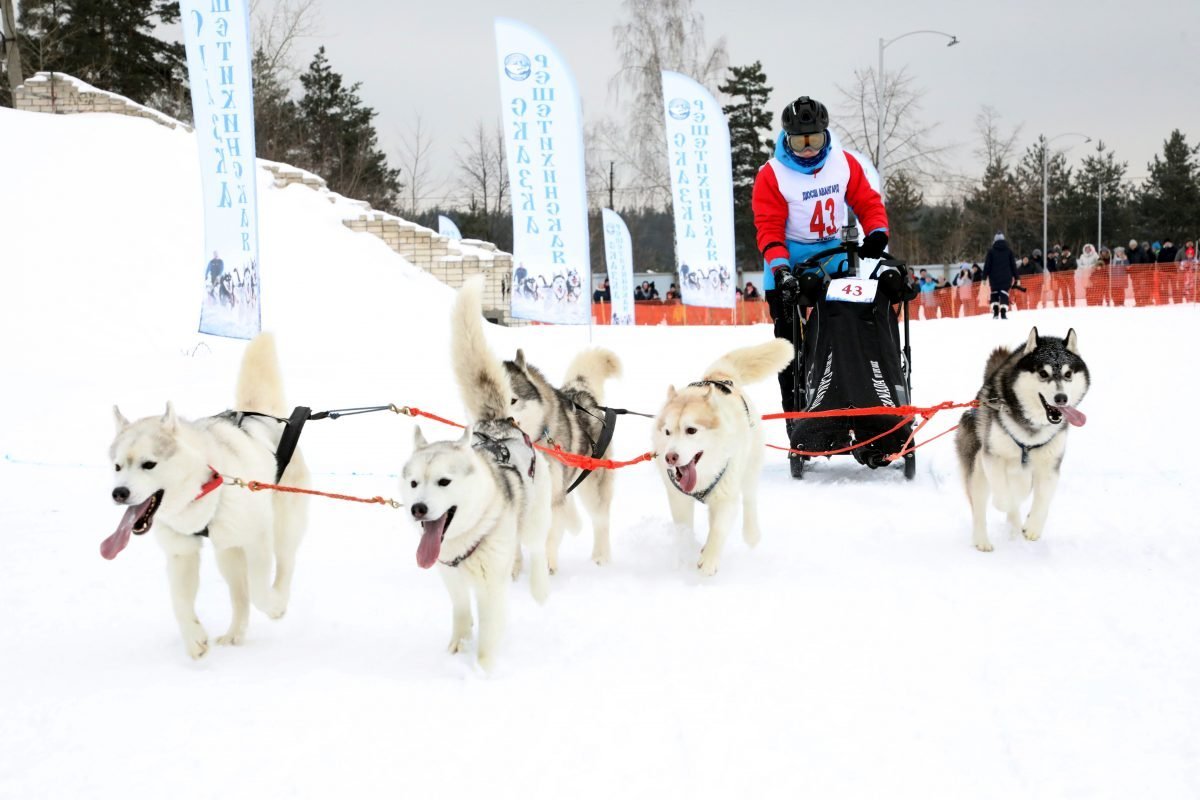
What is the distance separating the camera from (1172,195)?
49.2 meters

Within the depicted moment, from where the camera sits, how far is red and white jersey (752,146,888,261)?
530cm

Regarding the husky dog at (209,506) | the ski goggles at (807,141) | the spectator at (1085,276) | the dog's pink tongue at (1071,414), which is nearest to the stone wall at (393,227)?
the spectator at (1085,276)

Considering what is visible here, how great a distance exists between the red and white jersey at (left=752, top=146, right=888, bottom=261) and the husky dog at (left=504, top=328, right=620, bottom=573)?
158 cm

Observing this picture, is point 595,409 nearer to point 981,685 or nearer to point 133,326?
point 981,685

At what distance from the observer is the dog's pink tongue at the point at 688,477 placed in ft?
12.0

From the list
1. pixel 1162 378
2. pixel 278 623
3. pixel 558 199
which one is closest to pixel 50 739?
pixel 278 623

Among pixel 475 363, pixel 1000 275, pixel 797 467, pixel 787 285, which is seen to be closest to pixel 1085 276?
pixel 1000 275

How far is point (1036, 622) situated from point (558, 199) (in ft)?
33.0

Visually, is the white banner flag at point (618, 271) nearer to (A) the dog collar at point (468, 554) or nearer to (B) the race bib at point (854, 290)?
(B) the race bib at point (854, 290)

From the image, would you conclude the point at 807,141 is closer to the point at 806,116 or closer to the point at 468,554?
the point at 806,116

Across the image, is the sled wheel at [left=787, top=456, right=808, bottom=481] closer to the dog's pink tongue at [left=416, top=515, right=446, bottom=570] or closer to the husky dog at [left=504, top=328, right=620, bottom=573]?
the husky dog at [left=504, top=328, right=620, bottom=573]

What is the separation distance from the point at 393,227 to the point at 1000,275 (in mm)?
11630

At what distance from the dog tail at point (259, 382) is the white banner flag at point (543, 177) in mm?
8565

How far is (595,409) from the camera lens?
4496 millimetres
